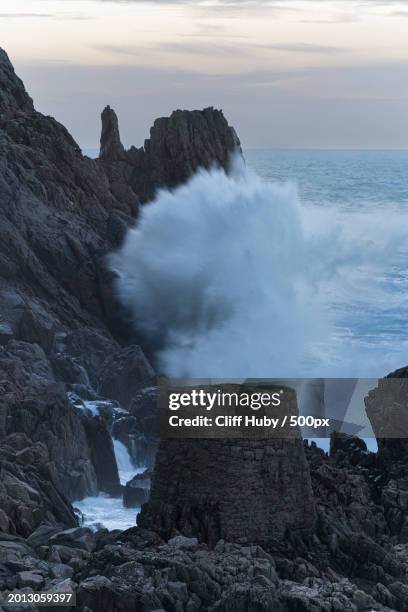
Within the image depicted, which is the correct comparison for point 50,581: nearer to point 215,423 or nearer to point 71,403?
point 215,423

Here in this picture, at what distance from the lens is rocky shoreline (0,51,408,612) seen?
4219 cm

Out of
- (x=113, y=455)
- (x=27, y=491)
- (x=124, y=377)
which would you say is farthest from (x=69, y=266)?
(x=27, y=491)

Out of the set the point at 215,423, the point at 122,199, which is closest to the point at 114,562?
the point at 215,423

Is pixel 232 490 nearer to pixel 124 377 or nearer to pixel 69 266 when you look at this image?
pixel 124 377

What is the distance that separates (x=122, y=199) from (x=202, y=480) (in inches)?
2064

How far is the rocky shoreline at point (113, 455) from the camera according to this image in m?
42.2

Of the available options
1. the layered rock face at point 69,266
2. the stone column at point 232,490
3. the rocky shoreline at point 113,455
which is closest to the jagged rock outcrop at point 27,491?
the rocky shoreline at point 113,455

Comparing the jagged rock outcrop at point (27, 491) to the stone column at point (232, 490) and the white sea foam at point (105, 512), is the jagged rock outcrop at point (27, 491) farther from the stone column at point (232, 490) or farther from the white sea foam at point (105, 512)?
the stone column at point (232, 490)

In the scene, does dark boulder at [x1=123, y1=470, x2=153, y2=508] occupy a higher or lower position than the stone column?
higher

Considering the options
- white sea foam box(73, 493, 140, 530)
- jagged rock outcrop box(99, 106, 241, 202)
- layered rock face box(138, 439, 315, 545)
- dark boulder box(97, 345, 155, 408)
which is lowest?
layered rock face box(138, 439, 315, 545)

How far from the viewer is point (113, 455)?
66.4 m

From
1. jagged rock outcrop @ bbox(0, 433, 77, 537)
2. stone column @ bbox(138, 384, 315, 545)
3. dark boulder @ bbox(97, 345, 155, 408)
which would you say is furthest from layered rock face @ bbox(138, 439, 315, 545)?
dark boulder @ bbox(97, 345, 155, 408)

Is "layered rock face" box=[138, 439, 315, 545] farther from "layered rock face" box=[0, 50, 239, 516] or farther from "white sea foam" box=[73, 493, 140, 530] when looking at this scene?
"layered rock face" box=[0, 50, 239, 516]

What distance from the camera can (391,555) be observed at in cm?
4628
